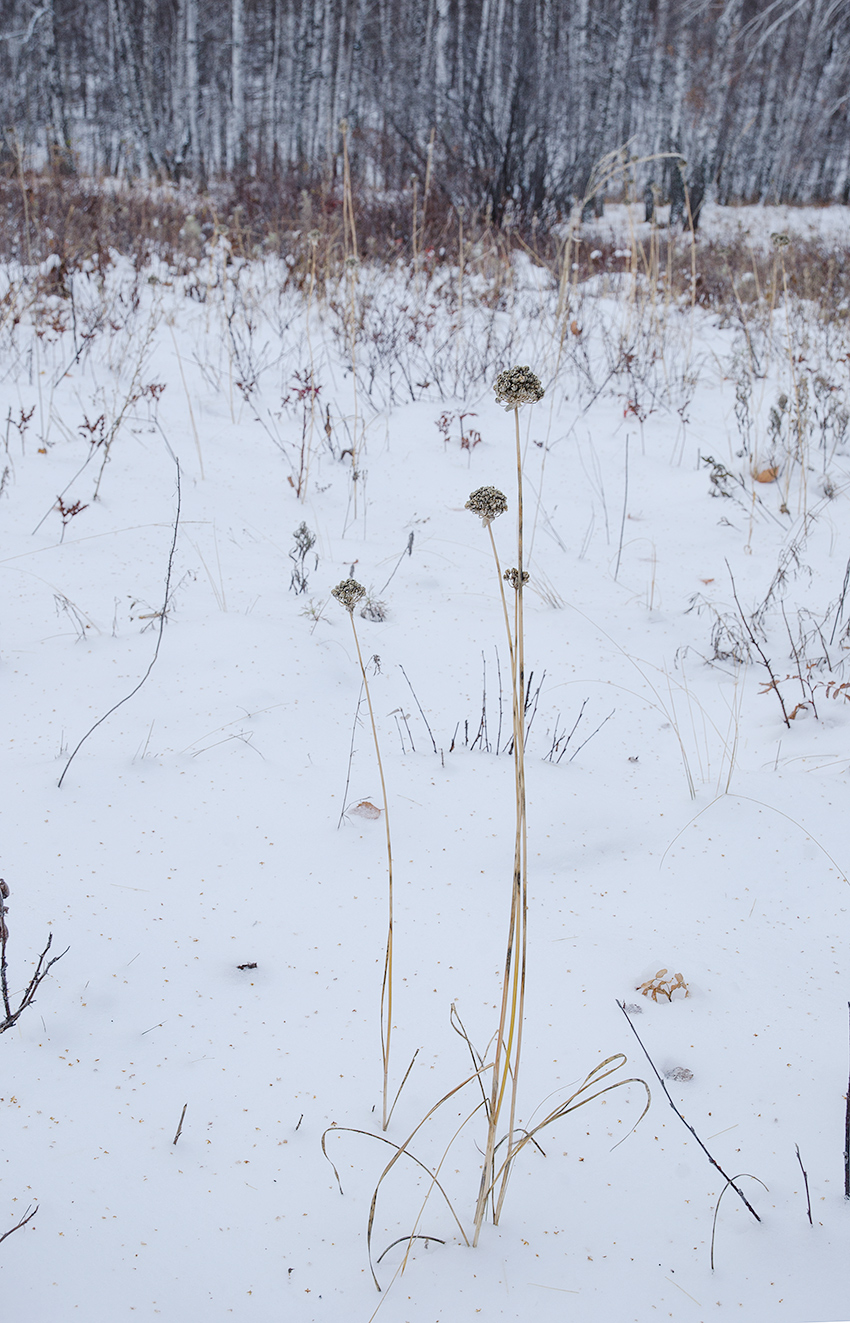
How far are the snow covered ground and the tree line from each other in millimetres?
10910

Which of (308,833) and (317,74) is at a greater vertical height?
(317,74)

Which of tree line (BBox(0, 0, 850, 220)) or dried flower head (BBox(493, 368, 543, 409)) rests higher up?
tree line (BBox(0, 0, 850, 220))

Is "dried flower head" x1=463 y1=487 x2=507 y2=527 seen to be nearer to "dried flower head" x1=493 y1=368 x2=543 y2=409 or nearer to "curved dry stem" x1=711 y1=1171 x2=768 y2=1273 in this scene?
"dried flower head" x1=493 y1=368 x2=543 y2=409

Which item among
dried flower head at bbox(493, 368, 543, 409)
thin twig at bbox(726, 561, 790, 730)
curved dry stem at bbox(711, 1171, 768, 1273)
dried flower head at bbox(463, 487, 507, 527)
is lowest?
curved dry stem at bbox(711, 1171, 768, 1273)

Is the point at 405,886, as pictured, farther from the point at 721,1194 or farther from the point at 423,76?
the point at 423,76

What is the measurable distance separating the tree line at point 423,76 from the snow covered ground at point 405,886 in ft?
35.8

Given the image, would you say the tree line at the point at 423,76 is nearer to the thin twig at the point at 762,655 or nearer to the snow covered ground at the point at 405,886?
the snow covered ground at the point at 405,886

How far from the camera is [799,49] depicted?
18766 mm

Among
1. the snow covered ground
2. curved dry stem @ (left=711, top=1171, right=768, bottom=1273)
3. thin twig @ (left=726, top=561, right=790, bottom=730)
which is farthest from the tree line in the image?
curved dry stem @ (left=711, top=1171, right=768, bottom=1273)

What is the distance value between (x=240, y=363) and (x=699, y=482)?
241 cm

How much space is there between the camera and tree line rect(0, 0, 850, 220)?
13.9 meters

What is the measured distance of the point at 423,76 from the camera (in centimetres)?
1677

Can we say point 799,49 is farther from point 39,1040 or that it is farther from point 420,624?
point 39,1040

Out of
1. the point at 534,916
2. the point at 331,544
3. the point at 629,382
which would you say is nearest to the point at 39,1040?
the point at 534,916
